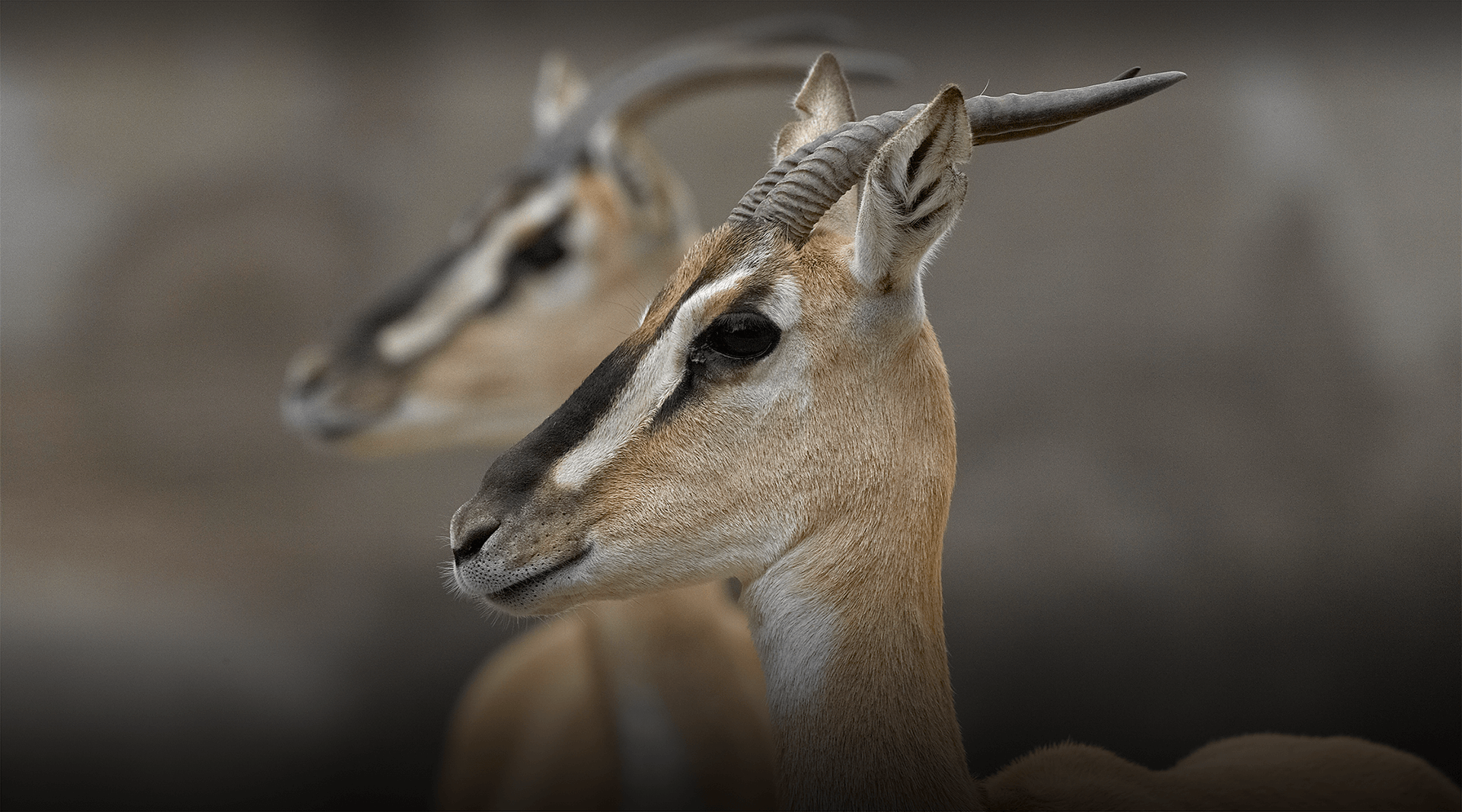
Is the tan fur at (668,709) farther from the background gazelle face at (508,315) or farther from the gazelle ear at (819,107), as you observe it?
the gazelle ear at (819,107)

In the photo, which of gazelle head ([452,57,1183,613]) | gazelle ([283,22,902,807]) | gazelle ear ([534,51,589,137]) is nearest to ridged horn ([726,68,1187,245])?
gazelle head ([452,57,1183,613])

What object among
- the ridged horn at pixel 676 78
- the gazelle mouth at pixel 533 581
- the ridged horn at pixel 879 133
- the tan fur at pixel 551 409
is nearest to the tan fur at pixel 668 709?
the tan fur at pixel 551 409

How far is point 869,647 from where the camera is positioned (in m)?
1.06

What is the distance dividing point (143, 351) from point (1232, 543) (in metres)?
2.78

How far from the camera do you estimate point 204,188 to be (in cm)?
260

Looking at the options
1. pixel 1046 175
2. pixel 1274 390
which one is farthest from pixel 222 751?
pixel 1274 390

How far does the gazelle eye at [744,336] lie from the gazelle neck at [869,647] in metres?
0.14

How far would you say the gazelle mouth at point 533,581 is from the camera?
102cm

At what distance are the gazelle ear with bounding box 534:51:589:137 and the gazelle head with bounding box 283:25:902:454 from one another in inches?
5.2

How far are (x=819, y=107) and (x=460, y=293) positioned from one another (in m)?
0.98

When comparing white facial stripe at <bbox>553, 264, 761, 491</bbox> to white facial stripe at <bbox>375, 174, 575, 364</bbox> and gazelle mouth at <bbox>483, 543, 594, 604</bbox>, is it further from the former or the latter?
white facial stripe at <bbox>375, 174, 575, 364</bbox>

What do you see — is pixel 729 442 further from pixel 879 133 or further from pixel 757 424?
pixel 879 133

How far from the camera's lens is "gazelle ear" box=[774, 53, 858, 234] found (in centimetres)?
125

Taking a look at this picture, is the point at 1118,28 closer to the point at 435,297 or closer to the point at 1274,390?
the point at 1274,390
